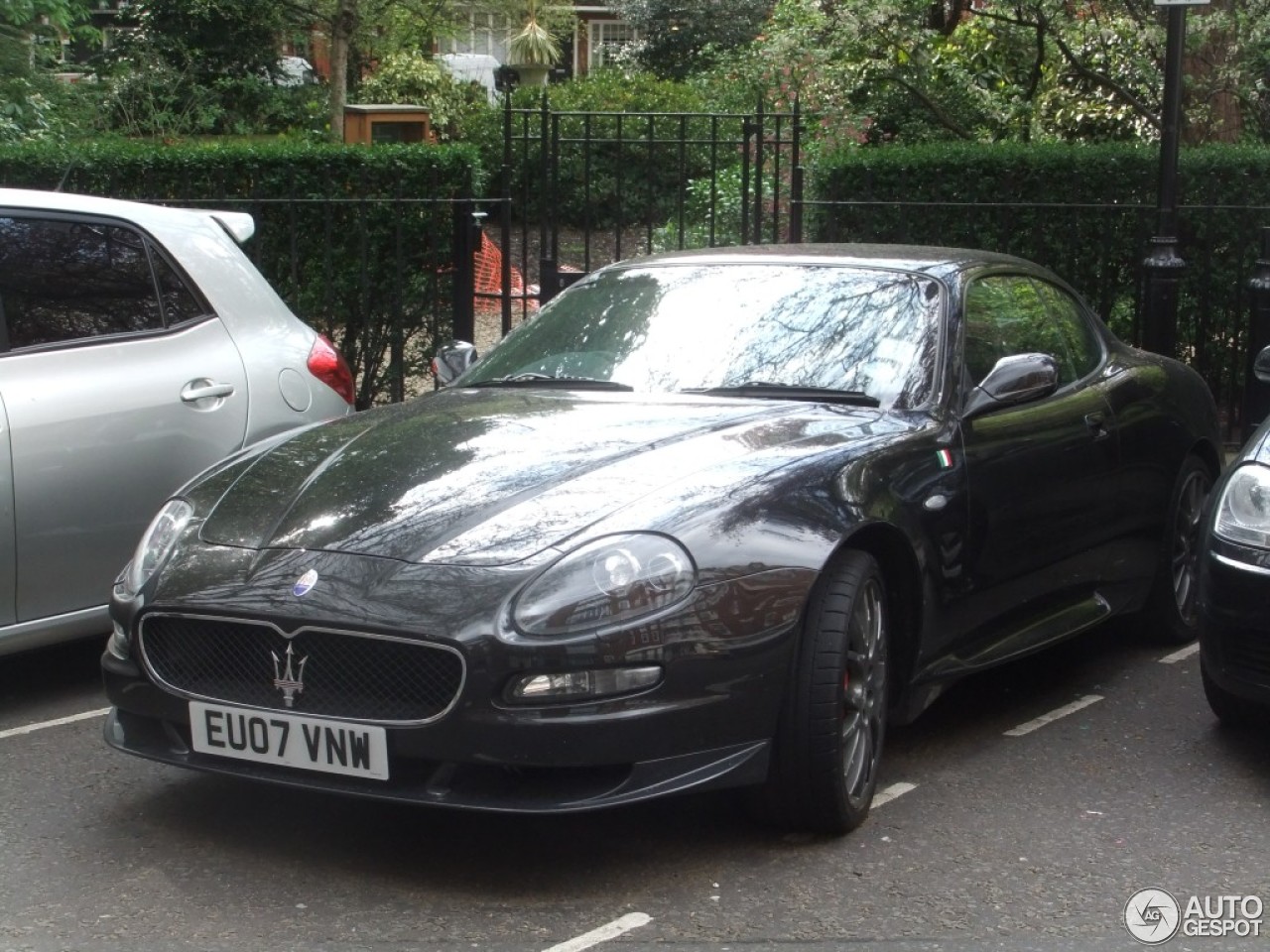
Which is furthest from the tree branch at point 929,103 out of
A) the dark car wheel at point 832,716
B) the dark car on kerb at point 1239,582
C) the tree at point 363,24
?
the dark car wheel at point 832,716

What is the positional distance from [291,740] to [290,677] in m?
0.14

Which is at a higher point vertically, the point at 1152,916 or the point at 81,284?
the point at 81,284

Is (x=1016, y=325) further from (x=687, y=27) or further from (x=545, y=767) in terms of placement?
(x=687, y=27)

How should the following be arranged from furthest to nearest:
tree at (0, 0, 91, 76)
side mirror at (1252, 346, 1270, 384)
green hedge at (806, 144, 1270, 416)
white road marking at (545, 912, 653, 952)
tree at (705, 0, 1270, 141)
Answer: tree at (0, 0, 91, 76) → tree at (705, 0, 1270, 141) → green hedge at (806, 144, 1270, 416) → side mirror at (1252, 346, 1270, 384) → white road marking at (545, 912, 653, 952)

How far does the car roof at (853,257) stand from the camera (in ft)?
18.2

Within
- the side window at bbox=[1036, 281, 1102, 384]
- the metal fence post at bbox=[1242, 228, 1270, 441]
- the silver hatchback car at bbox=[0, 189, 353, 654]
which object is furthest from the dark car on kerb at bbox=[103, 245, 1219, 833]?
the metal fence post at bbox=[1242, 228, 1270, 441]

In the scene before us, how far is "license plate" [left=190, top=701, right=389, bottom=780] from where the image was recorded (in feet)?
12.6

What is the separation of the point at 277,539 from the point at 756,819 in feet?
4.52

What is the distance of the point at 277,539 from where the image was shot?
4191 mm

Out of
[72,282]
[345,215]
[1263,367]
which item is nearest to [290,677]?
[72,282]

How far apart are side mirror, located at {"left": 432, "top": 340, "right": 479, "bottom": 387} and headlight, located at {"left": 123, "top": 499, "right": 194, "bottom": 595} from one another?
1327 millimetres

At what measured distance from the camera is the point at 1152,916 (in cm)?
389

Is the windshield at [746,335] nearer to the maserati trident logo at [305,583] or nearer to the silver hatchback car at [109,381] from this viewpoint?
the silver hatchback car at [109,381]

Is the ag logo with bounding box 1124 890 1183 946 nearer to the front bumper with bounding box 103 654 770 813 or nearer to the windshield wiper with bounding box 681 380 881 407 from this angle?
the front bumper with bounding box 103 654 770 813
